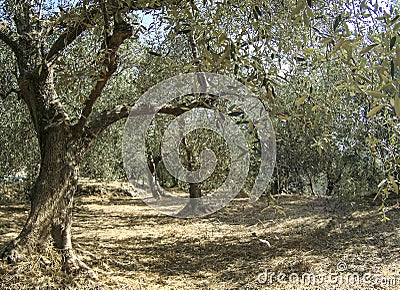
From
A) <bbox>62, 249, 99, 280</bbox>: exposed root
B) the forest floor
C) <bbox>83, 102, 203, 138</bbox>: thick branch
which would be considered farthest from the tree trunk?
<bbox>83, 102, 203, 138</bbox>: thick branch

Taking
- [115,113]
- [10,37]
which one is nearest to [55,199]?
[115,113]

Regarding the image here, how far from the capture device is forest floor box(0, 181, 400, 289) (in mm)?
4027

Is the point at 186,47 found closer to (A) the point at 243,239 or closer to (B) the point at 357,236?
(A) the point at 243,239

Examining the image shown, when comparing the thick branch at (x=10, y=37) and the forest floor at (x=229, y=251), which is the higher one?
the thick branch at (x=10, y=37)

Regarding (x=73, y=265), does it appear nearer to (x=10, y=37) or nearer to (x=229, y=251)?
(x=229, y=251)

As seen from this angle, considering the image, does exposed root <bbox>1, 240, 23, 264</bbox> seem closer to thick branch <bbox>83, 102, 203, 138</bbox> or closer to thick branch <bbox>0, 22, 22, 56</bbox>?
thick branch <bbox>83, 102, 203, 138</bbox>

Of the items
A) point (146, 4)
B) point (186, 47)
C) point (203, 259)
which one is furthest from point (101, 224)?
point (146, 4)

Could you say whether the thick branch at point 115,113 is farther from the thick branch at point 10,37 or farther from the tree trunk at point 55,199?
the thick branch at point 10,37

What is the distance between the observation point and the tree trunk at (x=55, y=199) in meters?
4.08

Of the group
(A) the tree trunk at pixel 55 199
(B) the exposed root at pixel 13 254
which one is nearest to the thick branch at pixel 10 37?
(A) the tree trunk at pixel 55 199

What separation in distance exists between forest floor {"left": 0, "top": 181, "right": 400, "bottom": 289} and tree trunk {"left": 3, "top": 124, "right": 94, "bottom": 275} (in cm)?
16

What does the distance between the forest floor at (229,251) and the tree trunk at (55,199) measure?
Result: 16 centimetres

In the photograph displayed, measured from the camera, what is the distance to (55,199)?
422cm

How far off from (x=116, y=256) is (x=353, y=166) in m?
4.43
